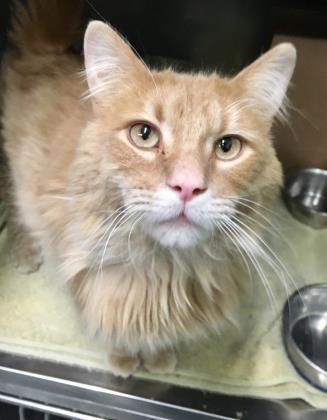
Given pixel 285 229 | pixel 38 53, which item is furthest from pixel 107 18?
pixel 285 229

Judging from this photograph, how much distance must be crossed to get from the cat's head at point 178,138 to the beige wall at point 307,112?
0.52 metres

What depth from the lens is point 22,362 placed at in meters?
1.24

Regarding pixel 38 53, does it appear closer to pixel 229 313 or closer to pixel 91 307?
pixel 91 307

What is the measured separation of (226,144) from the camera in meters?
0.93

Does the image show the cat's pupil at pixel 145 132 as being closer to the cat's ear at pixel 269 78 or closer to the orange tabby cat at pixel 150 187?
the orange tabby cat at pixel 150 187

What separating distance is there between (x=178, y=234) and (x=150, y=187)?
91 millimetres

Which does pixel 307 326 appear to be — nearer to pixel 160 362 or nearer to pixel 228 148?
pixel 160 362

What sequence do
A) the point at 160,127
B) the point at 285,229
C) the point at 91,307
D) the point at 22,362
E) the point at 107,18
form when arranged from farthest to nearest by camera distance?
1. the point at 107,18
2. the point at 285,229
3. the point at 22,362
4. the point at 91,307
5. the point at 160,127

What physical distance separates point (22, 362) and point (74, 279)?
0.91 feet

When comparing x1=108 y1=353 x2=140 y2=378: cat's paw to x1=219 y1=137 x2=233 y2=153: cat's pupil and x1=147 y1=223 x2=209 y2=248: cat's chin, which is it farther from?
x1=219 y1=137 x2=233 y2=153: cat's pupil

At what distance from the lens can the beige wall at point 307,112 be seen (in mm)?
1466

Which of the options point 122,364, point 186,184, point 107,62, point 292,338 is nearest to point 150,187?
point 186,184

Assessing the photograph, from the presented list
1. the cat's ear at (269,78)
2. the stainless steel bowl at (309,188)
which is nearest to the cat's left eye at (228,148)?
the cat's ear at (269,78)

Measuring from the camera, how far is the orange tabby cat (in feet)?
2.83
